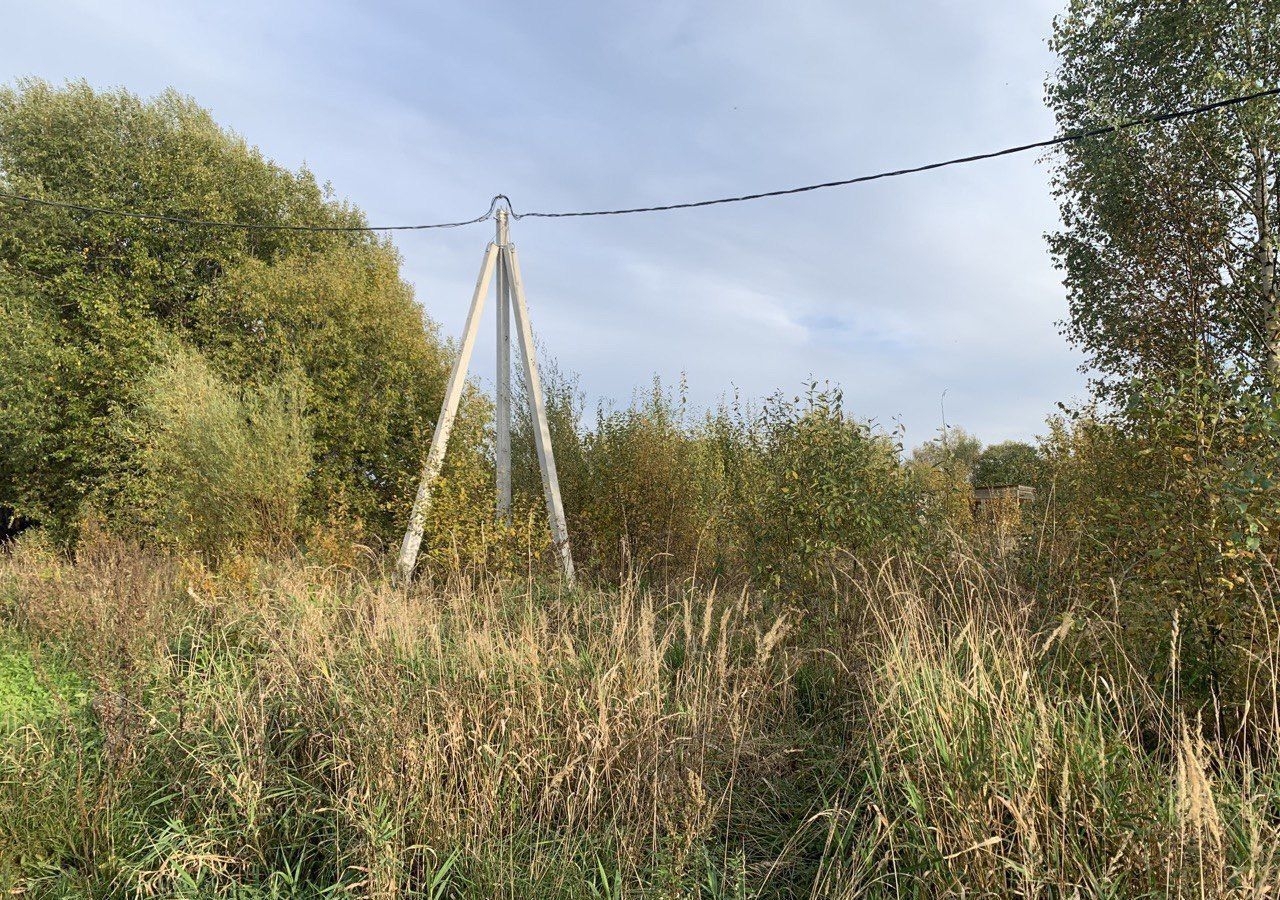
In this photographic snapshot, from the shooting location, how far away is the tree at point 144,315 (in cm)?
1359

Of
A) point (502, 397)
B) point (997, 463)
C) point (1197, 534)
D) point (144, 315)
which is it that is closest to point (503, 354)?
point (502, 397)

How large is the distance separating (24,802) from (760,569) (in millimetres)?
4217

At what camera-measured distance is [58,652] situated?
20.4 feet

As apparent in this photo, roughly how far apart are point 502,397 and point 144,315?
32.4 ft

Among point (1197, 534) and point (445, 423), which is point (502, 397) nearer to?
point (445, 423)

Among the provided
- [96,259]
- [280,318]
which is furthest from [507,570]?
[96,259]

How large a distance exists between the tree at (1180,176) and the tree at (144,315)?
12357 mm

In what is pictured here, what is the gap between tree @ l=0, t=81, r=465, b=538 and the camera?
1359 centimetres

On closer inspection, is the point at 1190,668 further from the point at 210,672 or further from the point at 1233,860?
the point at 210,672

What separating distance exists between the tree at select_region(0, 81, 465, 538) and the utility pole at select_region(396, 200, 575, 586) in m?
5.23

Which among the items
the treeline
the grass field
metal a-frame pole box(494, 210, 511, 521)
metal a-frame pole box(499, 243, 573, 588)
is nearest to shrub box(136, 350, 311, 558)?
the treeline

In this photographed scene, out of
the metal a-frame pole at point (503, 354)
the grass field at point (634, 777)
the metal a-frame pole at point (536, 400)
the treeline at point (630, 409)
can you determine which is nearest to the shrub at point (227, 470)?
the treeline at point (630, 409)

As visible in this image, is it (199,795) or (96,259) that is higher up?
(96,259)

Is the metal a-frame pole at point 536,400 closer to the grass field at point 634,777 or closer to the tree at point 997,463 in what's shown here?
the grass field at point 634,777
